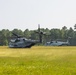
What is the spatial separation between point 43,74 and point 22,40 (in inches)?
3252

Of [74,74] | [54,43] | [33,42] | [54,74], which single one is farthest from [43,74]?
[54,43]

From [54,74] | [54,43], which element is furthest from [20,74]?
[54,43]

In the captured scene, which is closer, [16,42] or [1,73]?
[1,73]

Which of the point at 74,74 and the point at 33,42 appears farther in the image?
the point at 33,42

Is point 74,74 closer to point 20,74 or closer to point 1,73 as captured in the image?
point 20,74

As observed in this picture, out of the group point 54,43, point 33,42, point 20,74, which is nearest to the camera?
point 20,74

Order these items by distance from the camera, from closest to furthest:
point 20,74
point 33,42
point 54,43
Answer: point 20,74 < point 33,42 < point 54,43

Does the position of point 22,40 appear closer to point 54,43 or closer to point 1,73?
point 54,43

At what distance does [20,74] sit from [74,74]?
4487 mm

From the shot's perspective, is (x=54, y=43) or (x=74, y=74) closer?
(x=74, y=74)

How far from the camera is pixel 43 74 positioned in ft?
73.9

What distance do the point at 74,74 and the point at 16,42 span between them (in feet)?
271

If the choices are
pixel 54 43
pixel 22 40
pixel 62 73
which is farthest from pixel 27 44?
pixel 62 73

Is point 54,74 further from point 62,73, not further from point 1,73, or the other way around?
point 1,73
